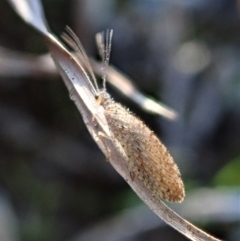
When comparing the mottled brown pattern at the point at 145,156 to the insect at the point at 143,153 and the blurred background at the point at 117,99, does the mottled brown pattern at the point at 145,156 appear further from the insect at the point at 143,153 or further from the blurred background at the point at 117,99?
the blurred background at the point at 117,99

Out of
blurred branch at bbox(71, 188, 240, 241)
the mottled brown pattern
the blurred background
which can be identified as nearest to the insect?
the mottled brown pattern

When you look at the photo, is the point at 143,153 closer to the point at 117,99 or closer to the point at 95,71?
the point at 95,71

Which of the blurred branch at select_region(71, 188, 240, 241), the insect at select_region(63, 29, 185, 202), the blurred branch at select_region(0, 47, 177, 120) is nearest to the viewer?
the insect at select_region(63, 29, 185, 202)

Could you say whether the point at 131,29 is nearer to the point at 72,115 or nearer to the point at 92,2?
the point at 92,2

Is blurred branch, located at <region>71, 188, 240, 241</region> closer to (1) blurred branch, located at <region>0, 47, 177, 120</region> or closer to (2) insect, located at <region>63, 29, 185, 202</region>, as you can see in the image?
(1) blurred branch, located at <region>0, 47, 177, 120</region>

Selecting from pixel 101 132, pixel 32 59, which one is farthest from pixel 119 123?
pixel 32 59

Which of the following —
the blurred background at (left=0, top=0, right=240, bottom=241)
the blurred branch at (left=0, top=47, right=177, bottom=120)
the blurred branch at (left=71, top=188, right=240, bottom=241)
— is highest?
the blurred branch at (left=0, top=47, right=177, bottom=120)

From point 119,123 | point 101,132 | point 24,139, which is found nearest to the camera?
point 101,132
